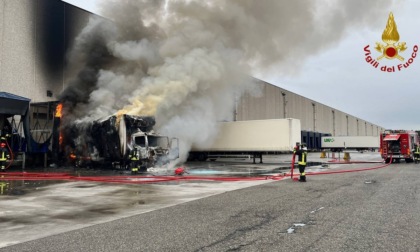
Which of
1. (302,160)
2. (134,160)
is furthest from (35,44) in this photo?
(302,160)

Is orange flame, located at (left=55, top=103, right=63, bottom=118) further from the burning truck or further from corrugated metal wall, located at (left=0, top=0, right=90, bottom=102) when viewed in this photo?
corrugated metal wall, located at (left=0, top=0, right=90, bottom=102)

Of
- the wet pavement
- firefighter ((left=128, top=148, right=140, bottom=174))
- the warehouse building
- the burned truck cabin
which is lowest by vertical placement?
the wet pavement

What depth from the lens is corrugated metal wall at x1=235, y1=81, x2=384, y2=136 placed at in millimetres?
49719

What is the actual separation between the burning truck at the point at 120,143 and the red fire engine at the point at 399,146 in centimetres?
1688

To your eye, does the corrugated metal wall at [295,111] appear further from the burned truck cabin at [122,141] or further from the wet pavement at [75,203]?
the wet pavement at [75,203]

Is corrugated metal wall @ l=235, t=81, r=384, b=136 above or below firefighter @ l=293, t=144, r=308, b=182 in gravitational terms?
above

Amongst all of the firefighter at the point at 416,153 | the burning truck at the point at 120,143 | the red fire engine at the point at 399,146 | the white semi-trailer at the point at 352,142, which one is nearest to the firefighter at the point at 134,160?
the burning truck at the point at 120,143

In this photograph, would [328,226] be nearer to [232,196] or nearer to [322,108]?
[232,196]

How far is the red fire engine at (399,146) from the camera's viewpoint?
26375 mm

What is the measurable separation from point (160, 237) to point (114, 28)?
24.3 meters

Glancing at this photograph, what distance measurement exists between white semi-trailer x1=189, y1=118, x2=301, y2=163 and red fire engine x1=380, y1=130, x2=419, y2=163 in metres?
7.80

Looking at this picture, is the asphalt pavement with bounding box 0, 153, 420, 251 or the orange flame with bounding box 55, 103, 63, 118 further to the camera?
the orange flame with bounding box 55, 103, 63, 118

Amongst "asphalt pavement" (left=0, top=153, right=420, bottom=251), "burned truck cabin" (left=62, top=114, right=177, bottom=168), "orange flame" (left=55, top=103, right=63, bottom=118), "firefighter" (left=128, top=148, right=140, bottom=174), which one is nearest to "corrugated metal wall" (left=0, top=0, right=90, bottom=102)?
"orange flame" (left=55, top=103, right=63, bottom=118)

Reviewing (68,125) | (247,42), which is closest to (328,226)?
(68,125)
